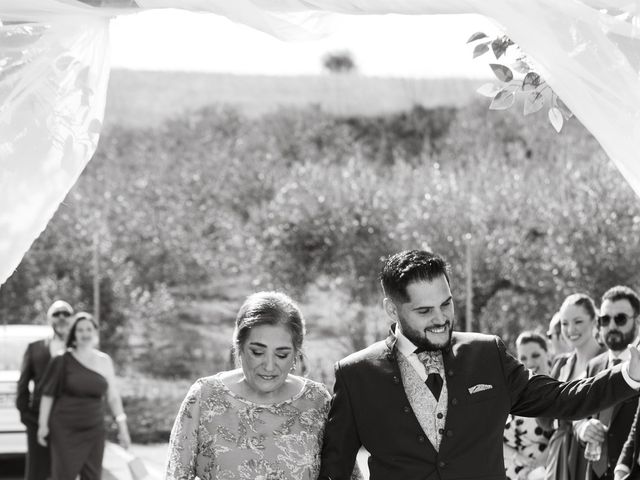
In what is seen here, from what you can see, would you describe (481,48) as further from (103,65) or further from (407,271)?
(103,65)

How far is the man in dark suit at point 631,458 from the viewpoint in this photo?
5855 millimetres

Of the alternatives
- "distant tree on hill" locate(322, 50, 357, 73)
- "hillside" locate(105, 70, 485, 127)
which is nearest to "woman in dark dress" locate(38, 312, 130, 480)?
"hillside" locate(105, 70, 485, 127)

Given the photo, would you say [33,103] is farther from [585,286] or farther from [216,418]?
[585,286]

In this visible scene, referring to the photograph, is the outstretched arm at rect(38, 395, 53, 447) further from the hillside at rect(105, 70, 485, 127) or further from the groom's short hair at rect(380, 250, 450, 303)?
the hillside at rect(105, 70, 485, 127)

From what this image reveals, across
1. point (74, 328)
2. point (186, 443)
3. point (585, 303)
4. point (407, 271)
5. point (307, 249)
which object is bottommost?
point (186, 443)

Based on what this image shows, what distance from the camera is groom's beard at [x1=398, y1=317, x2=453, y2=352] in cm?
404

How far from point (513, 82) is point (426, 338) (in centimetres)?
99

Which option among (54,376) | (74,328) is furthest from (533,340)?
(54,376)

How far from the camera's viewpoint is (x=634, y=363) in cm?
383

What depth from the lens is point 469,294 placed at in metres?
15.2

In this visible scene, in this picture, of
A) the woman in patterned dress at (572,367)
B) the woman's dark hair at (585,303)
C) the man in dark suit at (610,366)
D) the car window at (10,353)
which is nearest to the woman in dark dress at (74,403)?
the car window at (10,353)

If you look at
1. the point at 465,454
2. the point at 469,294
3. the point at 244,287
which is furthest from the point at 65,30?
the point at 244,287

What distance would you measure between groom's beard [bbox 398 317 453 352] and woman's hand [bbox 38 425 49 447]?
6611 mm

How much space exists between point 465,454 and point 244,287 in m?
20.9
